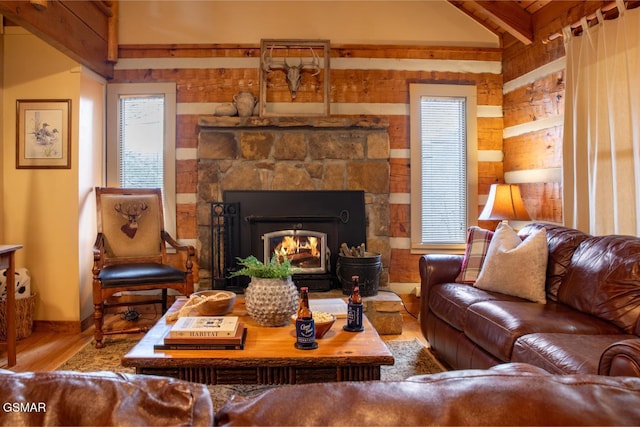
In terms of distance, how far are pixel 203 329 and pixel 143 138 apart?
2841mm

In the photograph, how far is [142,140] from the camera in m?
4.04

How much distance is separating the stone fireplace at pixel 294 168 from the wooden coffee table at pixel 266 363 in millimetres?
2056

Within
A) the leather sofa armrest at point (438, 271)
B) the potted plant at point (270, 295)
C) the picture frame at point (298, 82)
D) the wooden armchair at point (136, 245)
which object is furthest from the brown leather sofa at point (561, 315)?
the picture frame at point (298, 82)

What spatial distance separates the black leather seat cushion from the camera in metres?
3.10

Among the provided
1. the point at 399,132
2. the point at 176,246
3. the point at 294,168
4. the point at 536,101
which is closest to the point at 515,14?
the point at 536,101

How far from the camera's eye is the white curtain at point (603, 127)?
8.62ft

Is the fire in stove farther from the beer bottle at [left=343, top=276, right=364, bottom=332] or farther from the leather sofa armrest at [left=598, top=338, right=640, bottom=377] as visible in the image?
the leather sofa armrest at [left=598, top=338, right=640, bottom=377]

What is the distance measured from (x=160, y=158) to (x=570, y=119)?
11.5 ft

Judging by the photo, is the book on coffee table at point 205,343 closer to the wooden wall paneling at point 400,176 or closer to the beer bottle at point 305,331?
the beer bottle at point 305,331

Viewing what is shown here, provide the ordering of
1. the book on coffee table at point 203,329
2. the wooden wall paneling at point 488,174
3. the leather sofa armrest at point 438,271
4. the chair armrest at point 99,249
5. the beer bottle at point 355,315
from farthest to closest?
→ the wooden wall paneling at point 488,174, the chair armrest at point 99,249, the leather sofa armrest at point 438,271, the beer bottle at point 355,315, the book on coffee table at point 203,329

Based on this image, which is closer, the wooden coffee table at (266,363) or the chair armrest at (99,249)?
the wooden coffee table at (266,363)

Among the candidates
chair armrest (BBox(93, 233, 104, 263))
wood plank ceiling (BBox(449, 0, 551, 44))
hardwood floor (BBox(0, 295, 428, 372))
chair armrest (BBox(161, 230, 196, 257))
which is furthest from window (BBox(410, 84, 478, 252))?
chair armrest (BBox(93, 233, 104, 263))

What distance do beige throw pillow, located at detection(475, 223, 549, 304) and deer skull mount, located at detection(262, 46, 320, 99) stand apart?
7.49ft

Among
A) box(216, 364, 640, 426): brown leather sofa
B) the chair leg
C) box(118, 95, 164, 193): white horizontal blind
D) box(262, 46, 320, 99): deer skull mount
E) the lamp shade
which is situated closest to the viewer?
box(216, 364, 640, 426): brown leather sofa
